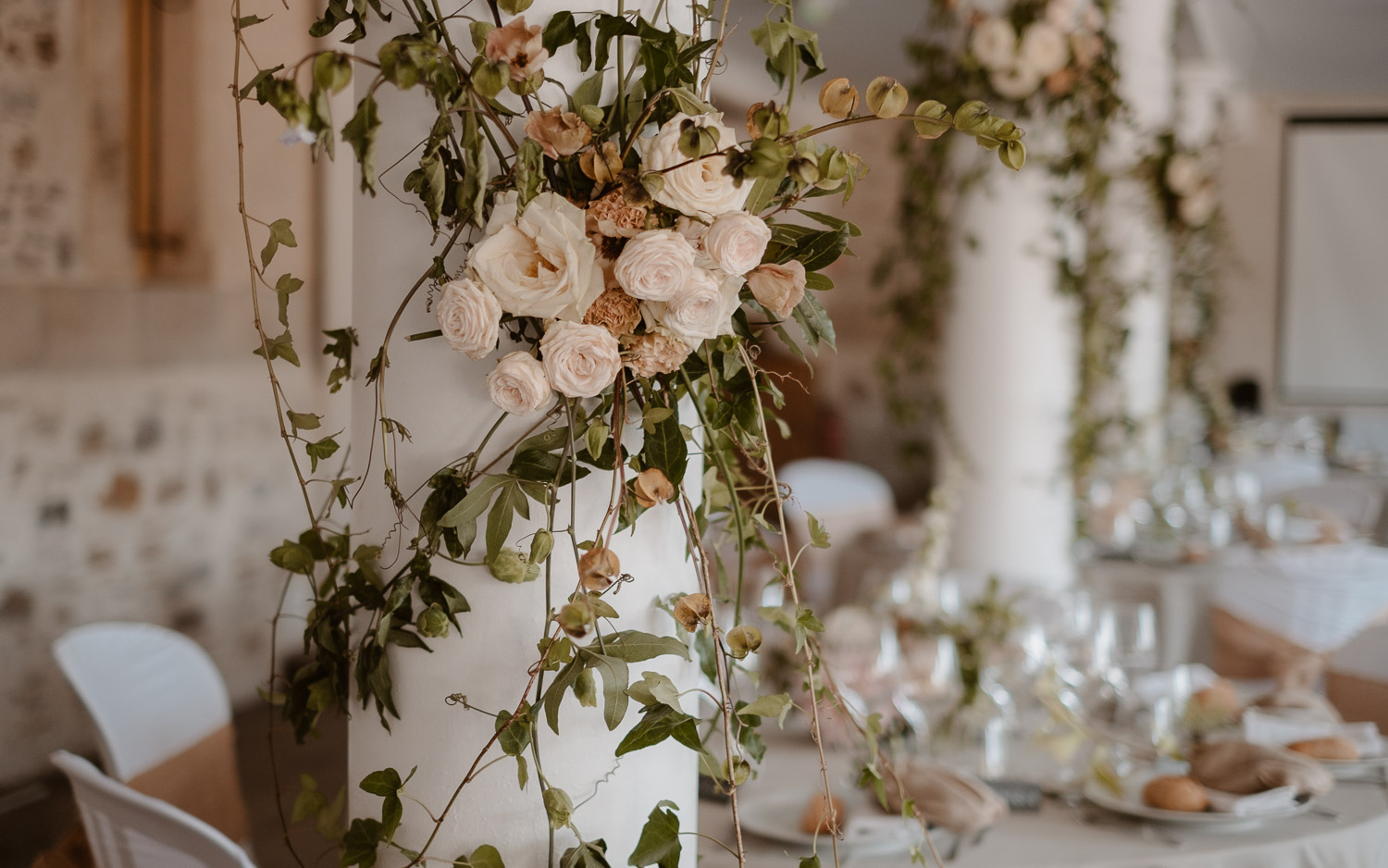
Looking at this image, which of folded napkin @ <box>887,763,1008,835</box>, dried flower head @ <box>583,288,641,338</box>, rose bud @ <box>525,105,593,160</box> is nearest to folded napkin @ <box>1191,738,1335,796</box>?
folded napkin @ <box>887,763,1008,835</box>

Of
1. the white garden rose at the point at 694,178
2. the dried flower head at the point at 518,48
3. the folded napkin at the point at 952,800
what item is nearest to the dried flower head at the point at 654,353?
the white garden rose at the point at 694,178

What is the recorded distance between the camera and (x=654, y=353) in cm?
104

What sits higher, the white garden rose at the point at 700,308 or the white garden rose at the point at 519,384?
the white garden rose at the point at 700,308

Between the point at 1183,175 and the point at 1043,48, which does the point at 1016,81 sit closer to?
the point at 1043,48

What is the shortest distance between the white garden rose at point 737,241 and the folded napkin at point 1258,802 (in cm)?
123

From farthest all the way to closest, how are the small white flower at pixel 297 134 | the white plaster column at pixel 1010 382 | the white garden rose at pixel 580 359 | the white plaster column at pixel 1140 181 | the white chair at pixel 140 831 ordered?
the white plaster column at pixel 1140 181 → the white plaster column at pixel 1010 382 → the white chair at pixel 140 831 → the white garden rose at pixel 580 359 → the small white flower at pixel 297 134

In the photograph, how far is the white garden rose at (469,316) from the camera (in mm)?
986

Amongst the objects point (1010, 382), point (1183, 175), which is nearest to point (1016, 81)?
point (1010, 382)

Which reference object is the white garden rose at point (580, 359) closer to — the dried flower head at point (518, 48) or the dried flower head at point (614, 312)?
the dried flower head at point (614, 312)

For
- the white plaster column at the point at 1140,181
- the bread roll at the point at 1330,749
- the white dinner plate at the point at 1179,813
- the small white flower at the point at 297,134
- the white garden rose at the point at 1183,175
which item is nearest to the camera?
the small white flower at the point at 297,134

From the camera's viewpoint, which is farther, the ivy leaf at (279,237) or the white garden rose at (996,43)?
the white garden rose at (996,43)

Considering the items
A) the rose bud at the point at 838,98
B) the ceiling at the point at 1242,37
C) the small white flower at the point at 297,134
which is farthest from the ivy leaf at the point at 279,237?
the ceiling at the point at 1242,37

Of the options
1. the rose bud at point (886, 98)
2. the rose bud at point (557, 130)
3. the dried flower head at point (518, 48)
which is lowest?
the rose bud at point (557, 130)

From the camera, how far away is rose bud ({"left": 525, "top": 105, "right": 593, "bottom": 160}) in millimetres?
997
